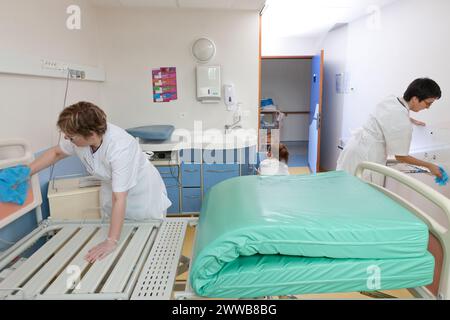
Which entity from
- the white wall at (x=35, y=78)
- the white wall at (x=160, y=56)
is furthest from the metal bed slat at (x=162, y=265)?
the white wall at (x=160, y=56)

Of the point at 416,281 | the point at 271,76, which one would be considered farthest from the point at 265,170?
the point at 271,76

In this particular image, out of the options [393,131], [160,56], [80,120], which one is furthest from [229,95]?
[80,120]

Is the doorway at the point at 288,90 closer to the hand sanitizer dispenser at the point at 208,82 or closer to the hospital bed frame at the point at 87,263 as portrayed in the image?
the hand sanitizer dispenser at the point at 208,82

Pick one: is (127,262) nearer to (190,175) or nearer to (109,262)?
(109,262)

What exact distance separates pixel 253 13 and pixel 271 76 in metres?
3.19

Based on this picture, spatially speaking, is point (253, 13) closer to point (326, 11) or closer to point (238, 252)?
point (326, 11)

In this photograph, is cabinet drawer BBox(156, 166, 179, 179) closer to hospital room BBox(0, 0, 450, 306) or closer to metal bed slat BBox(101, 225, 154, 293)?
hospital room BBox(0, 0, 450, 306)

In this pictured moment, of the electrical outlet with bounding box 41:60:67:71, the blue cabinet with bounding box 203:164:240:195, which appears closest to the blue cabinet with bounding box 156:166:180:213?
the blue cabinet with bounding box 203:164:240:195

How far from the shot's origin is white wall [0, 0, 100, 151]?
183 centimetres

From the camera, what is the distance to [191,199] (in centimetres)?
342

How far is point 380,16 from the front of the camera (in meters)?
3.44

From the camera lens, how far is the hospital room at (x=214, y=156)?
102 centimetres

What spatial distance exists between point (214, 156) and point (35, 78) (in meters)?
1.72

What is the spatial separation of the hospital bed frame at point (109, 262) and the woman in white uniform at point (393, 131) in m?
0.87
